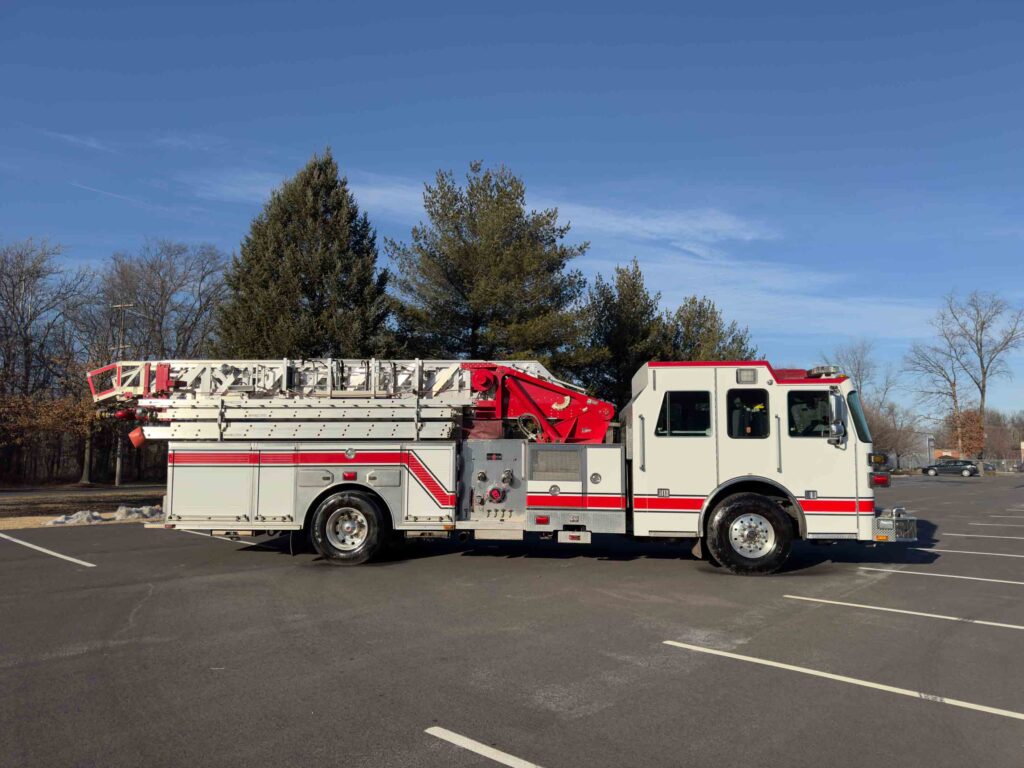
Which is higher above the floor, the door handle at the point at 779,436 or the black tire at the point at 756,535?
the door handle at the point at 779,436

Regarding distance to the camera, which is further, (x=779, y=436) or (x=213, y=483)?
(x=213, y=483)

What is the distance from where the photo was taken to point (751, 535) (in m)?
9.82

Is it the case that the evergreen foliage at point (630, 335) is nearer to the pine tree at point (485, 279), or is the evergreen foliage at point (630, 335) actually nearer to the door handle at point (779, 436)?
the pine tree at point (485, 279)

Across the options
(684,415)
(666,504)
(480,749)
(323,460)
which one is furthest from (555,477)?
(480,749)

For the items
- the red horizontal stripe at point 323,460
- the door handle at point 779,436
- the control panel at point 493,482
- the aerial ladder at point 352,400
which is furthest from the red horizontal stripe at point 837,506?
the red horizontal stripe at point 323,460

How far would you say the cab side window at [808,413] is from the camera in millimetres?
9961

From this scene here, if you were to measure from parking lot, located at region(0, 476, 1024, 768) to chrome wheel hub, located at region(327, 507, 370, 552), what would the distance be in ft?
1.60

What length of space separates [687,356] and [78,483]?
107ft

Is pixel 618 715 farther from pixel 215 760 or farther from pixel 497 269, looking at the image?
pixel 497 269

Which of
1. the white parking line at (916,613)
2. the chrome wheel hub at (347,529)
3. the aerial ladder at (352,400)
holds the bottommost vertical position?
the white parking line at (916,613)

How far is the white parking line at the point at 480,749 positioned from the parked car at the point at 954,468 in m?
60.8

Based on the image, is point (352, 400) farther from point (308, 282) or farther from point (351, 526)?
point (308, 282)

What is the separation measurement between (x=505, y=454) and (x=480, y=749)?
6567mm

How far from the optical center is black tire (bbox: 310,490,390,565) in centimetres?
1061
